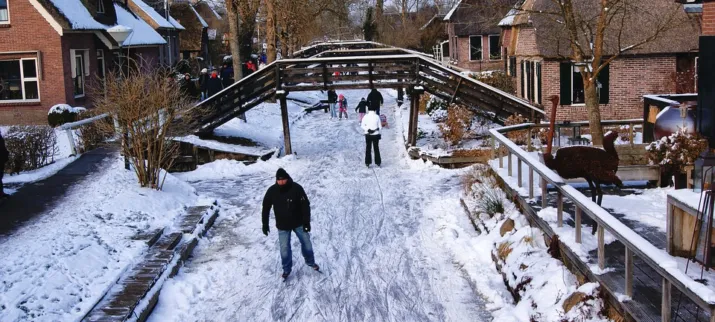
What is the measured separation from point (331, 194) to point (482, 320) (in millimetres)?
7992

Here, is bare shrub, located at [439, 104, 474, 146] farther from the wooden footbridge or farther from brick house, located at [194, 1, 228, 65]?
brick house, located at [194, 1, 228, 65]

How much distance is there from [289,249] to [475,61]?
40147mm

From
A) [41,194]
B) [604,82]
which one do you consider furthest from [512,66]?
[41,194]

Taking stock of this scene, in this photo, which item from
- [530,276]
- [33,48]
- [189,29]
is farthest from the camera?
[189,29]

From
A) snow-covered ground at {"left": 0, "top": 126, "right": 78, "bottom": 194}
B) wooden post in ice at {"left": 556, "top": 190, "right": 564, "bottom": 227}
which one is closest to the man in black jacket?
wooden post in ice at {"left": 556, "top": 190, "right": 564, "bottom": 227}

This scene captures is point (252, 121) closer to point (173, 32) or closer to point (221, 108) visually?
point (221, 108)

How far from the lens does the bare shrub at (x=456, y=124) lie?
21.9 m

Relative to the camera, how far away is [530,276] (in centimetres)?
952

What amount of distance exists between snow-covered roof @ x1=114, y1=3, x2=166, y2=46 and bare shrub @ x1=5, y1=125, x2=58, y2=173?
19.2 metres

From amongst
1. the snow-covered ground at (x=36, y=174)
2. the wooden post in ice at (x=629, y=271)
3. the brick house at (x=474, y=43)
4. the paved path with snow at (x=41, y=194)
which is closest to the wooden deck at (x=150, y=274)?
the paved path with snow at (x=41, y=194)

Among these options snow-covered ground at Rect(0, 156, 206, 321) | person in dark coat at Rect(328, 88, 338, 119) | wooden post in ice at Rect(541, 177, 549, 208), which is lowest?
snow-covered ground at Rect(0, 156, 206, 321)

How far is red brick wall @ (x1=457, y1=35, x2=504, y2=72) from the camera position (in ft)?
160

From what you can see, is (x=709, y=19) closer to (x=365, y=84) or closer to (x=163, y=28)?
(x=365, y=84)

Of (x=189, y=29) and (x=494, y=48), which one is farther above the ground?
(x=189, y=29)
